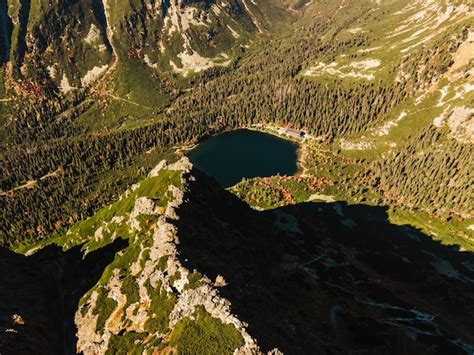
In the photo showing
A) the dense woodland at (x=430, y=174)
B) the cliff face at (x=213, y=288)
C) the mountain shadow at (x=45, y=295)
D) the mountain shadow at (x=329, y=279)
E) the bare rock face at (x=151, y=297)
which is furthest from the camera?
the dense woodland at (x=430, y=174)

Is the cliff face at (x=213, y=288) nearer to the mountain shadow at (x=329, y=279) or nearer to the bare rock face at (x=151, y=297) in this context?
the bare rock face at (x=151, y=297)

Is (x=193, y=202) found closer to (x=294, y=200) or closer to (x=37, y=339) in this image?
(x=37, y=339)

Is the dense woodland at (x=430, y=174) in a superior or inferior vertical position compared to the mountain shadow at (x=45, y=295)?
inferior

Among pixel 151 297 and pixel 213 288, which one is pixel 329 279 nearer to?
pixel 213 288

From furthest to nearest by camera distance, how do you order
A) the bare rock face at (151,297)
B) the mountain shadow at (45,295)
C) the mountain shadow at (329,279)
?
the mountain shadow at (329,279) → the mountain shadow at (45,295) → the bare rock face at (151,297)

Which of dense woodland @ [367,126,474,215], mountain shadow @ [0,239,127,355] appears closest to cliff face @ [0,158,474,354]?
mountain shadow @ [0,239,127,355]

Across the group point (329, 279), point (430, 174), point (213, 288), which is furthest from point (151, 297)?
point (430, 174)

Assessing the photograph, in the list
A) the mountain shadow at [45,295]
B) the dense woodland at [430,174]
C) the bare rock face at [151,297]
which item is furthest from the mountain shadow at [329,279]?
the mountain shadow at [45,295]
